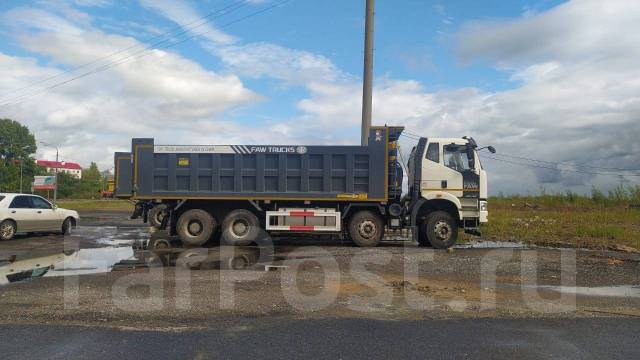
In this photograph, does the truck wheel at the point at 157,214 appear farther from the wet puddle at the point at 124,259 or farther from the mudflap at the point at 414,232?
the mudflap at the point at 414,232

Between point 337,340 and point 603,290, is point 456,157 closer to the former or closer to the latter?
point 603,290

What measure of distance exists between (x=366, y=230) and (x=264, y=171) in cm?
324

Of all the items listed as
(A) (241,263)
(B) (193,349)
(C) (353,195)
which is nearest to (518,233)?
(C) (353,195)

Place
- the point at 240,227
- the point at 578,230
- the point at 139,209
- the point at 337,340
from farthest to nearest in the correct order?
the point at 578,230, the point at 139,209, the point at 240,227, the point at 337,340

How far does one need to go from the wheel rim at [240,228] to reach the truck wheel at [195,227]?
62cm

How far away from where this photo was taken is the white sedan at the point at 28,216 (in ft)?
49.3

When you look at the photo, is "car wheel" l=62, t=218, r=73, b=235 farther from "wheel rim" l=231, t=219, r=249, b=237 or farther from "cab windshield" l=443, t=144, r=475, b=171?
"cab windshield" l=443, t=144, r=475, b=171

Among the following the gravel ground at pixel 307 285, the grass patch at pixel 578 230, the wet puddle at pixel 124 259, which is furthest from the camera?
the grass patch at pixel 578 230

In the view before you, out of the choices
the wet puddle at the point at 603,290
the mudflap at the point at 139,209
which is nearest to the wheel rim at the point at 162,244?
the mudflap at the point at 139,209

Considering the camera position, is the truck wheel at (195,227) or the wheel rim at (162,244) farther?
the truck wheel at (195,227)

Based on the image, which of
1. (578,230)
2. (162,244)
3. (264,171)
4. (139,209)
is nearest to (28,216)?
(139,209)

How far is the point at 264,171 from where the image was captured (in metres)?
14.2

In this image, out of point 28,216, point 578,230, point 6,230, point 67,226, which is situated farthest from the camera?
point 578,230

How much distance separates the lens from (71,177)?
104375mm
